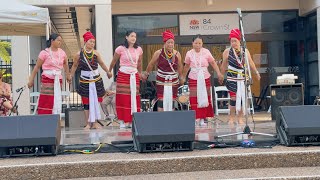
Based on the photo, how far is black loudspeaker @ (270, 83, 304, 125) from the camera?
1190 cm

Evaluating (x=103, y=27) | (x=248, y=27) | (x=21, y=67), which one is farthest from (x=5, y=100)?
(x=248, y=27)

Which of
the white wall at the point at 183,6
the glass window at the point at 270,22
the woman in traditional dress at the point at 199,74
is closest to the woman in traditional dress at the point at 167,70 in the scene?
the woman in traditional dress at the point at 199,74

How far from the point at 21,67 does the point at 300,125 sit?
30.8ft

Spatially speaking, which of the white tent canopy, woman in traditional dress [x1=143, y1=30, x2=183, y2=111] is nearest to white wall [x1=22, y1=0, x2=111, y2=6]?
the white tent canopy

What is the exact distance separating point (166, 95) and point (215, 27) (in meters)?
7.44

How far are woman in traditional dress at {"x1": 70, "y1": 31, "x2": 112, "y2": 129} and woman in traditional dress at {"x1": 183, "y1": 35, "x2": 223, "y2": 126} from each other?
5.06ft

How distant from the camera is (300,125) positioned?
656cm

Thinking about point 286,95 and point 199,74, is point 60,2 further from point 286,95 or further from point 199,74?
point 286,95

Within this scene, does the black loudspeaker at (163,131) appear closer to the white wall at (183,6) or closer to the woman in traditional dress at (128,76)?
the woman in traditional dress at (128,76)

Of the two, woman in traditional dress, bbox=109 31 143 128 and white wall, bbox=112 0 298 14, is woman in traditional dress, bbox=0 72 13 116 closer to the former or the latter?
woman in traditional dress, bbox=109 31 143 128

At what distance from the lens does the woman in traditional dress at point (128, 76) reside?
30.8ft

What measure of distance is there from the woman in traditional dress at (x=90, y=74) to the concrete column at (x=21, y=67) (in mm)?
4950

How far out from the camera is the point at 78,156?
21.1ft

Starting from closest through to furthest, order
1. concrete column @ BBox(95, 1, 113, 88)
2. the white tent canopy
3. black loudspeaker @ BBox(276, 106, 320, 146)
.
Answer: black loudspeaker @ BBox(276, 106, 320, 146), the white tent canopy, concrete column @ BBox(95, 1, 113, 88)
